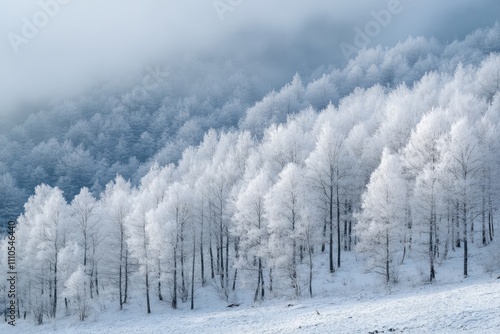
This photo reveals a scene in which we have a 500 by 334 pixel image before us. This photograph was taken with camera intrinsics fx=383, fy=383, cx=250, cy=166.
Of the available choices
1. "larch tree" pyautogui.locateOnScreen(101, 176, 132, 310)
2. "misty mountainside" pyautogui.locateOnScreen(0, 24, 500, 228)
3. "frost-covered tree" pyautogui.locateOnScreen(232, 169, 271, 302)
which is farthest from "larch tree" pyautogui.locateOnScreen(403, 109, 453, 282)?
"misty mountainside" pyautogui.locateOnScreen(0, 24, 500, 228)

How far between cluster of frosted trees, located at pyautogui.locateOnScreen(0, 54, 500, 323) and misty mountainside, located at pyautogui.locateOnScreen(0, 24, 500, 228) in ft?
221

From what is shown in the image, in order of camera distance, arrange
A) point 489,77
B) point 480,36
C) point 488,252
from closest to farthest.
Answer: point 488,252 → point 489,77 → point 480,36

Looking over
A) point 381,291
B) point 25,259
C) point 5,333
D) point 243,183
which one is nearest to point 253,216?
point 243,183

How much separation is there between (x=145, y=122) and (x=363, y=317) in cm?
16104

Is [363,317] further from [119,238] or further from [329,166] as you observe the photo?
[119,238]

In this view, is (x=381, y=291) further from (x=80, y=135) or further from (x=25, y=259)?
(x=80, y=135)

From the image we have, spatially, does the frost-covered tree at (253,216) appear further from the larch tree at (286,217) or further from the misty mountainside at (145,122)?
the misty mountainside at (145,122)

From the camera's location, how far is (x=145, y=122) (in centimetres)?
17138

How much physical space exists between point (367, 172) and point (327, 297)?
18.8m

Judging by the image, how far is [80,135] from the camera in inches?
6260

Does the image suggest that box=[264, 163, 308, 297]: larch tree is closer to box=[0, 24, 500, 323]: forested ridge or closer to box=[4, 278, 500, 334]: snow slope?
box=[0, 24, 500, 323]: forested ridge

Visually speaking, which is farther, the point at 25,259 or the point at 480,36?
the point at 480,36

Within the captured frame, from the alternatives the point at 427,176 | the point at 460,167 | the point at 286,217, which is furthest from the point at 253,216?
the point at 460,167

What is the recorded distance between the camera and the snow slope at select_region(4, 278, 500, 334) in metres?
19.2
